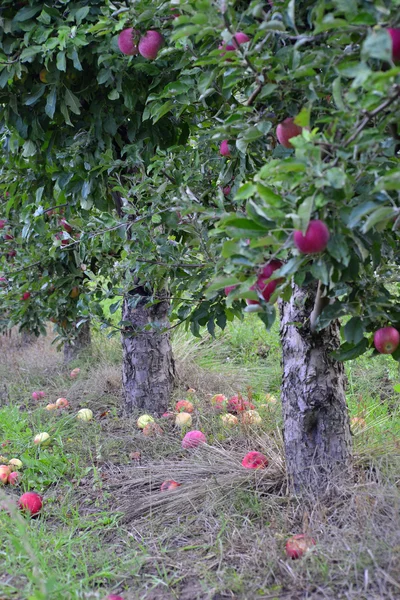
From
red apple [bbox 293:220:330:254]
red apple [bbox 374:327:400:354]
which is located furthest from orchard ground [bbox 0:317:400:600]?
red apple [bbox 293:220:330:254]

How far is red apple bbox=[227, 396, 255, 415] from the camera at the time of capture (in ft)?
11.7

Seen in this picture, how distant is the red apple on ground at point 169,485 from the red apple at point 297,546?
809 millimetres

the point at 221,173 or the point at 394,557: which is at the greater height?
the point at 221,173

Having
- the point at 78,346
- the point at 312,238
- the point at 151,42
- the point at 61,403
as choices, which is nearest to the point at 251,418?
the point at 61,403

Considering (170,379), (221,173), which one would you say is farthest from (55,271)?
(221,173)

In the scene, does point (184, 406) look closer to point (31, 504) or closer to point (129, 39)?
point (31, 504)

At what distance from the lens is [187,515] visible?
2449mm

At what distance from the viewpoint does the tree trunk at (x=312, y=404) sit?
7.75ft

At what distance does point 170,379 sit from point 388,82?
303cm

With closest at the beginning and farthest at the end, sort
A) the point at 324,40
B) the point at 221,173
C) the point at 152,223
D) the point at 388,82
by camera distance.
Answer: the point at 388,82, the point at 324,40, the point at 221,173, the point at 152,223

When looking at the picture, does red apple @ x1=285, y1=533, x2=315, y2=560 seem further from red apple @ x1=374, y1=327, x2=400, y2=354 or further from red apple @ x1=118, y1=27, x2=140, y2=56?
red apple @ x1=118, y1=27, x2=140, y2=56

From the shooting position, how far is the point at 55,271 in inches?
161

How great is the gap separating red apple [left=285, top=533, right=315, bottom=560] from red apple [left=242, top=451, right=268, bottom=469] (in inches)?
27.2

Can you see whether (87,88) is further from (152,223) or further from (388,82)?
(388,82)
